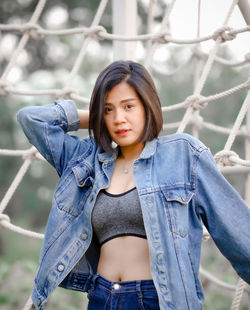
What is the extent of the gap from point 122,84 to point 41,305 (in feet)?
1.80

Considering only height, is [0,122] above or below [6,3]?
below

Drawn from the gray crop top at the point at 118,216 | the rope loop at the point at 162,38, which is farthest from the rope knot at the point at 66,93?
the gray crop top at the point at 118,216

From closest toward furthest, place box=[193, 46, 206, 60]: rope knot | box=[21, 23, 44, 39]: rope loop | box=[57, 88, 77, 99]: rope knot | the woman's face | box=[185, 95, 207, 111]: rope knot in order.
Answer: the woman's face, box=[185, 95, 207, 111]: rope knot, box=[57, 88, 77, 99]: rope knot, box=[21, 23, 44, 39]: rope loop, box=[193, 46, 206, 60]: rope knot

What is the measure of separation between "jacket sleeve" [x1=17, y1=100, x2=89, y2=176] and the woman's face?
0.16 m

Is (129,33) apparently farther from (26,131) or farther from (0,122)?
(0,122)

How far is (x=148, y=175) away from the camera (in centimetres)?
107

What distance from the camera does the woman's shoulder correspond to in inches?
41.6

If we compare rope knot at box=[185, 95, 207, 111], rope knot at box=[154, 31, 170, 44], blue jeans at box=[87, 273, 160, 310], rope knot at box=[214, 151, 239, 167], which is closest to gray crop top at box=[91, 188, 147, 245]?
blue jeans at box=[87, 273, 160, 310]

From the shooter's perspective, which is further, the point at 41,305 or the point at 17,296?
the point at 17,296

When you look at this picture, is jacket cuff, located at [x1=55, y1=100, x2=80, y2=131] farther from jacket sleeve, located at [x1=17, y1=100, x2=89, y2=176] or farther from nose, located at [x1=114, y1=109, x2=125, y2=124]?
nose, located at [x1=114, y1=109, x2=125, y2=124]

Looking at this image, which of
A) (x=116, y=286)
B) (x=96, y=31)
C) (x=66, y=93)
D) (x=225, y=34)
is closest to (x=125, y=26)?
(x=96, y=31)

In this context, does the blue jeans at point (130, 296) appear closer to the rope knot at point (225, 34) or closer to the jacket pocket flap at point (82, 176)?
the jacket pocket flap at point (82, 176)

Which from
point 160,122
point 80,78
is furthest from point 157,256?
point 80,78

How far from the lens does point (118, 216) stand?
1.05 metres
